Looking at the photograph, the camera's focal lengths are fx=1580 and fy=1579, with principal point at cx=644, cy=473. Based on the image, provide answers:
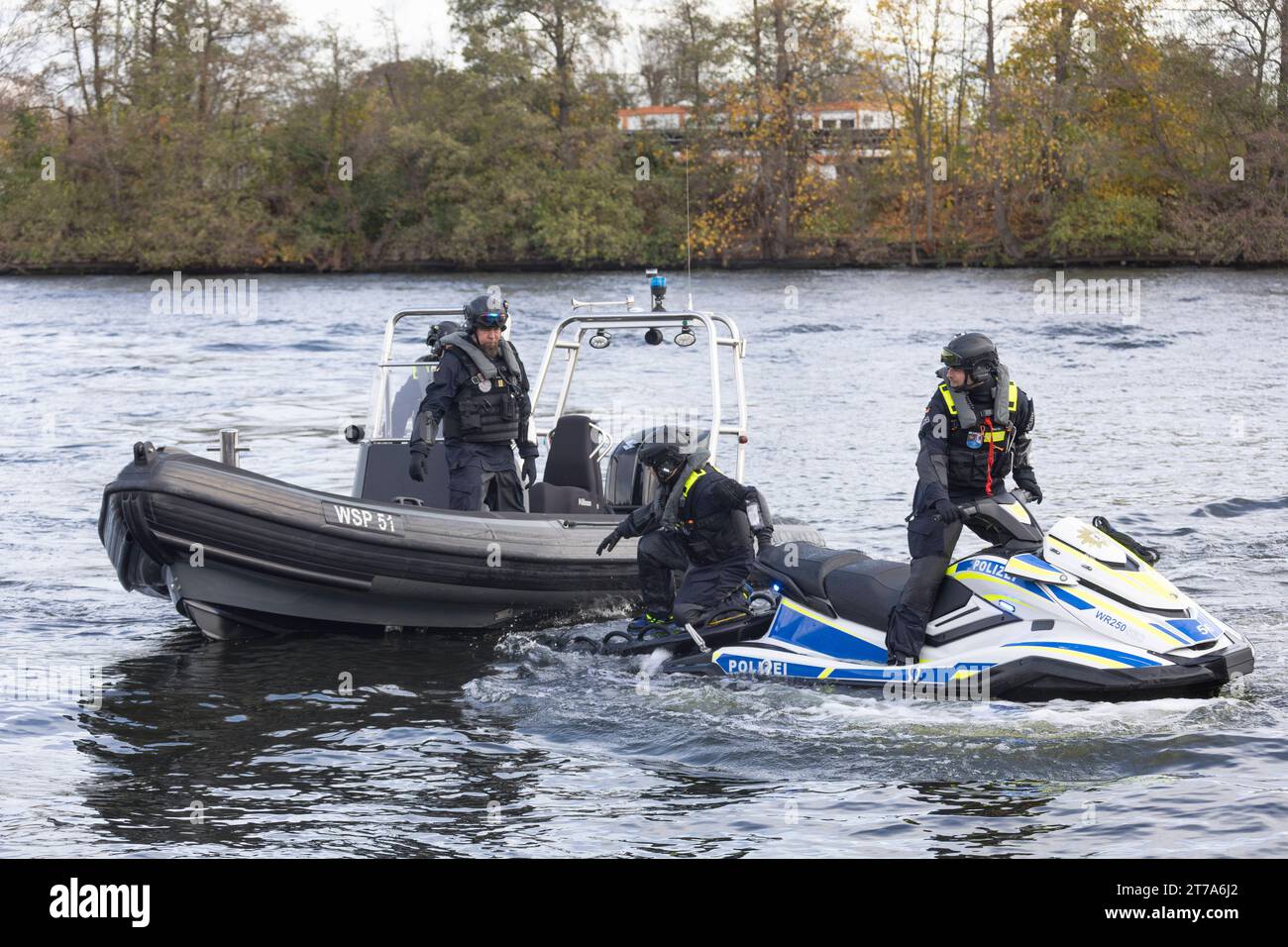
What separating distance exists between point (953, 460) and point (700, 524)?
1.37m

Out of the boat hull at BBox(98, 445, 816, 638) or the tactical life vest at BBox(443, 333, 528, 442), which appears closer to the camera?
the boat hull at BBox(98, 445, 816, 638)

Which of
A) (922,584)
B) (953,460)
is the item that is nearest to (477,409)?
(953,460)

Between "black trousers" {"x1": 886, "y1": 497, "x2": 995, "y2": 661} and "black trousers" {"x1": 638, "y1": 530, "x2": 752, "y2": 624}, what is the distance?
1177 millimetres

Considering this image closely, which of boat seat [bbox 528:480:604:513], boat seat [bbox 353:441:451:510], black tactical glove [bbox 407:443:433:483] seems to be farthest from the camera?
boat seat [bbox 353:441:451:510]

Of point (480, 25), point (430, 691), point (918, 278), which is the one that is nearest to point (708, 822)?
point (430, 691)

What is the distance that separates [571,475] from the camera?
31.8 ft

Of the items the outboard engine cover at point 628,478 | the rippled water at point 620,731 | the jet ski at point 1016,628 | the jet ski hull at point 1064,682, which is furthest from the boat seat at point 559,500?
the jet ski hull at point 1064,682

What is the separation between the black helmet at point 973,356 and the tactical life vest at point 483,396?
Answer: 297 centimetres

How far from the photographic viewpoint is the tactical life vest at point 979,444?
22.7 ft

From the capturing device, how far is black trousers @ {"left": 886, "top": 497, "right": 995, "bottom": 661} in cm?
680

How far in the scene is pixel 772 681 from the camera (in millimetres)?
7258

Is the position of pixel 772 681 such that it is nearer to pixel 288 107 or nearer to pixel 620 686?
pixel 620 686

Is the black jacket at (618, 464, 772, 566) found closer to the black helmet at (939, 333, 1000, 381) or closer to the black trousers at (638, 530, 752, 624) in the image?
the black trousers at (638, 530, 752, 624)

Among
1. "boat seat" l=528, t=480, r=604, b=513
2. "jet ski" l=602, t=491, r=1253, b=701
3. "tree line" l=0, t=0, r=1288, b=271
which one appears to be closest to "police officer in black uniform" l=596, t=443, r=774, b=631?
"jet ski" l=602, t=491, r=1253, b=701
